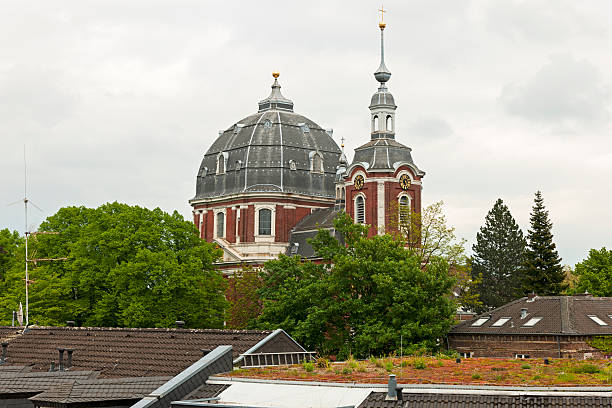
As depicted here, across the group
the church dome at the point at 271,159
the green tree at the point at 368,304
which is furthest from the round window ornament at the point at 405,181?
the green tree at the point at 368,304

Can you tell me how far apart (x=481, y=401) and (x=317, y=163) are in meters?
76.4

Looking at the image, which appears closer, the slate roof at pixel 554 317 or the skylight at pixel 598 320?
the slate roof at pixel 554 317

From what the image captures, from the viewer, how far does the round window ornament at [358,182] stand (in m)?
84.4

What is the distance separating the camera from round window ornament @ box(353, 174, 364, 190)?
8444 centimetres

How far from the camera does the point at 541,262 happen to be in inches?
3056

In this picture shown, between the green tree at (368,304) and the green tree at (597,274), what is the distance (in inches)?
893

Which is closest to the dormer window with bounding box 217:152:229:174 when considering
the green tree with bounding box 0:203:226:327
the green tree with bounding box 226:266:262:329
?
the green tree with bounding box 226:266:262:329

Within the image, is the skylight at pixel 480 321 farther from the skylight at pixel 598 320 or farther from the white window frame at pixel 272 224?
the white window frame at pixel 272 224


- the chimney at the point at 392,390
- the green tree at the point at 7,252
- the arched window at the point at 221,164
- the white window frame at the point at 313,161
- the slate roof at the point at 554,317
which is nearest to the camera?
the chimney at the point at 392,390

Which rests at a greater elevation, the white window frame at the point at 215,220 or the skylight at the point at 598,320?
the white window frame at the point at 215,220

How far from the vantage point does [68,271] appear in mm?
65625

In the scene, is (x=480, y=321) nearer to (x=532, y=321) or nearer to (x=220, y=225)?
(x=532, y=321)

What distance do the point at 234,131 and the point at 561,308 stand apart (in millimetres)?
53106

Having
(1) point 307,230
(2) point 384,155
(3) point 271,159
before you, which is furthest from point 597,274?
(3) point 271,159
